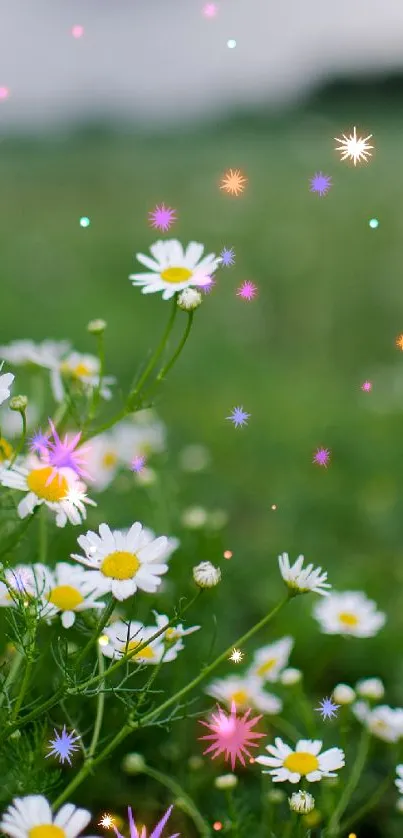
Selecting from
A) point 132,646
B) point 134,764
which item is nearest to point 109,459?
point 134,764

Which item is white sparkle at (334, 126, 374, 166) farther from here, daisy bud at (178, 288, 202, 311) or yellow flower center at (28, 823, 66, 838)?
yellow flower center at (28, 823, 66, 838)

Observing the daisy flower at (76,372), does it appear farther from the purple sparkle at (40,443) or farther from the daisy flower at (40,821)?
the daisy flower at (40,821)

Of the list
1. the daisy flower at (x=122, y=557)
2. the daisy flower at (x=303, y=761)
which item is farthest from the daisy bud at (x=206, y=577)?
the daisy flower at (x=303, y=761)

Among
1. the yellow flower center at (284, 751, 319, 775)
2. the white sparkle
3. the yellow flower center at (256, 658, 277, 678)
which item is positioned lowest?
the yellow flower center at (284, 751, 319, 775)

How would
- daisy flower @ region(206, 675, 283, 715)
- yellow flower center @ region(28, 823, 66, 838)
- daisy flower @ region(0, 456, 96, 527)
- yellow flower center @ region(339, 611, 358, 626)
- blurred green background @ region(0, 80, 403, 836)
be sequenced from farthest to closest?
1. blurred green background @ region(0, 80, 403, 836)
2. yellow flower center @ region(339, 611, 358, 626)
3. daisy flower @ region(206, 675, 283, 715)
4. daisy flower @ region(0, 456, 96, 527)
5. yellow flower center @ region(28, 823, 66, 838)

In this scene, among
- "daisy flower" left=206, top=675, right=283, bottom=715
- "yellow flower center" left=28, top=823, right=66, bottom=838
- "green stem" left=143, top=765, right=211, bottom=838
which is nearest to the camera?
"yellow flower center" left=28, top=823, right=66, bottom=838

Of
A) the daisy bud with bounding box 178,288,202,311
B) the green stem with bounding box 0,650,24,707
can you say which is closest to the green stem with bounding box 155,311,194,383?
the daisy bud with bounding box 178,288,202,311

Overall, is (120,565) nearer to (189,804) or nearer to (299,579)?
(299,579)
